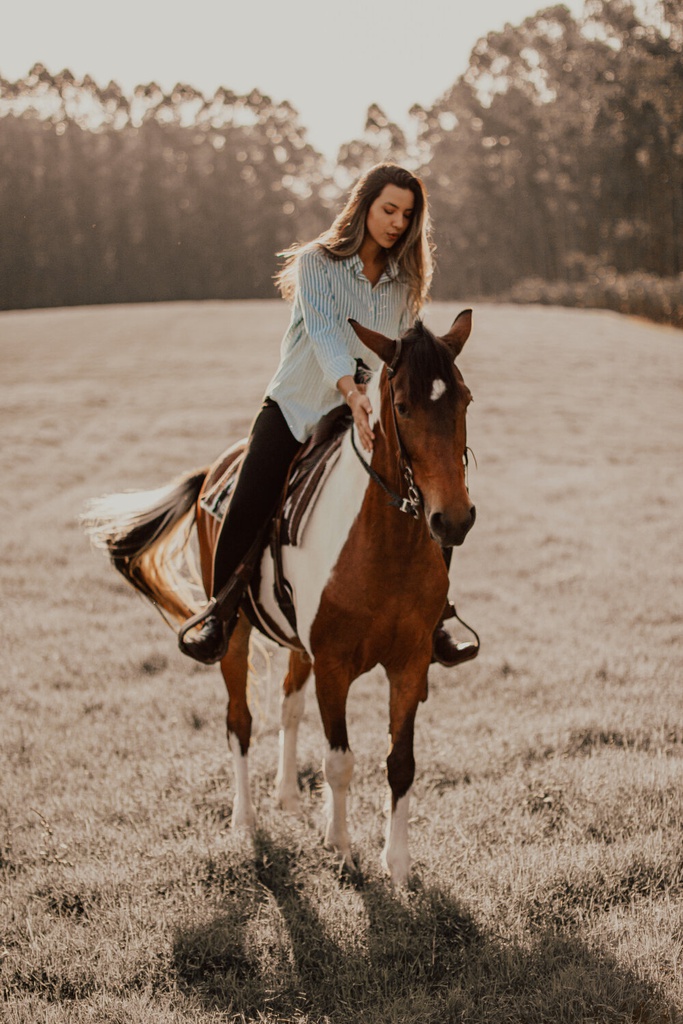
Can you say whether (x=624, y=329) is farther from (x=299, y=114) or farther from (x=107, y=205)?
(x=299, y=114)

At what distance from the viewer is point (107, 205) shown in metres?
66.9

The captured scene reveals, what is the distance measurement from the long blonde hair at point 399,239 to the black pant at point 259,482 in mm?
784

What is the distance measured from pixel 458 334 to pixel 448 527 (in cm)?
83

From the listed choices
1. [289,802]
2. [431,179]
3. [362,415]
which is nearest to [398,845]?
[289,802]

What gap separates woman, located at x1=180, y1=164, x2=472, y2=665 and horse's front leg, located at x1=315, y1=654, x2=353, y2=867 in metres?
0.68

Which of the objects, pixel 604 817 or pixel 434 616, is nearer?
pixel 434 616

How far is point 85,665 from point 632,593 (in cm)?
546

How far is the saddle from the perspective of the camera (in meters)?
4.10

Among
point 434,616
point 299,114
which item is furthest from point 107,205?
point 434,616

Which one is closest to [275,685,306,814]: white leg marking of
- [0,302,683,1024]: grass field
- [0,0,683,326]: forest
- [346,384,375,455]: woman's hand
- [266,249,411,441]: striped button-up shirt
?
[0,302,683,1024]: grass field

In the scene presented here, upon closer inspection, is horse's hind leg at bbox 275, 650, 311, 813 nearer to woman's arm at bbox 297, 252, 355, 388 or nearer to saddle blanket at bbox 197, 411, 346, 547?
saddle blanket at bbox 197, 411, 346, 547

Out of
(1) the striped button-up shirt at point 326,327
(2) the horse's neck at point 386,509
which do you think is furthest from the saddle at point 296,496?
(2) the horse's neck at point 386,509

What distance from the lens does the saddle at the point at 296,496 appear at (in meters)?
4.10

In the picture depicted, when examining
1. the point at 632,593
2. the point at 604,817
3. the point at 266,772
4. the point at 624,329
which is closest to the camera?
the point at 604,817
